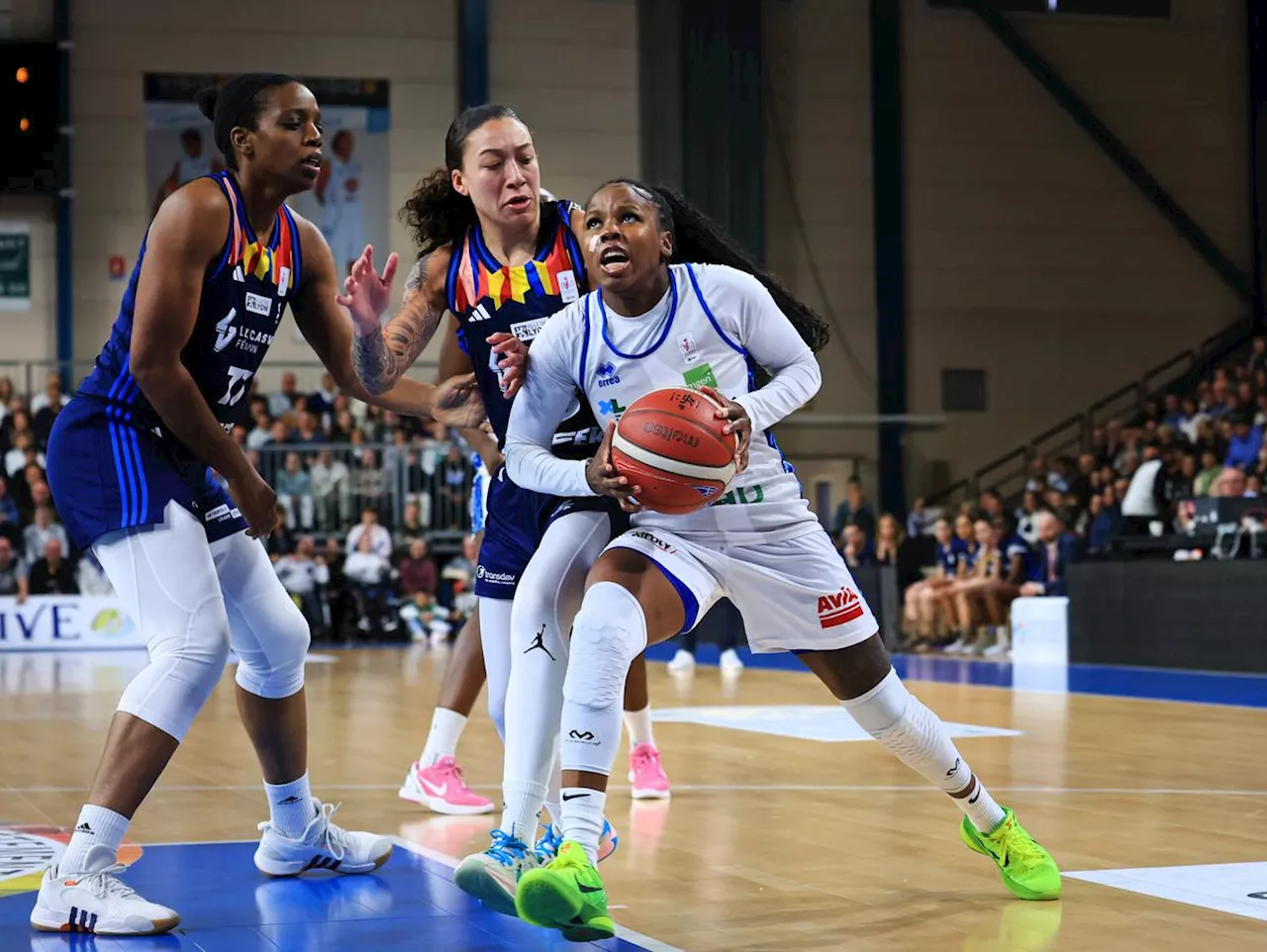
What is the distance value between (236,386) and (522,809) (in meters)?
1.24

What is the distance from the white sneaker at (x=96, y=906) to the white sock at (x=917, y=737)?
1624mm

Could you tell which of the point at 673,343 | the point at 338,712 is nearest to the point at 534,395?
the point at 673,343

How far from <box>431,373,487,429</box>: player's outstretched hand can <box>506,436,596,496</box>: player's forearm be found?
499 millimetres

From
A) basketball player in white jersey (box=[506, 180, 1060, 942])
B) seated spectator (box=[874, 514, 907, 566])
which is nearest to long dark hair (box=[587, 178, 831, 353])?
basketball player in white jersey (box=[506, 180, 1060, 942])

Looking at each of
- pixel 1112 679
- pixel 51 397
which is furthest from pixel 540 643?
pixel 51 397

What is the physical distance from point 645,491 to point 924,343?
1963 centimetres

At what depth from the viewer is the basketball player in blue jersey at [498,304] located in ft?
13.5

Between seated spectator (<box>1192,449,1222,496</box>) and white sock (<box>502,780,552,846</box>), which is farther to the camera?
seated spectator (<box>1192,449,1222,496</box>)

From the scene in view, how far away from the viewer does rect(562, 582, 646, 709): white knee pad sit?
358 centimetres

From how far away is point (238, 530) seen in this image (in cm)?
413

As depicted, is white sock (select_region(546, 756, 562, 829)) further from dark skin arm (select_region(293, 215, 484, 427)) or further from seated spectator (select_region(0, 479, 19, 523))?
seated spectator (select_region(0, 479, 19, 523))

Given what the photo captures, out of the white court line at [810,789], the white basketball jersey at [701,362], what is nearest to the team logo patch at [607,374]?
the white basketball jersey at [701,362]

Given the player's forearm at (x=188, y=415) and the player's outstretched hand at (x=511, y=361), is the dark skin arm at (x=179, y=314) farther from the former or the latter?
the player's outstretched hand at (x=511, y=361)

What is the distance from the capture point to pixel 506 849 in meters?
3.76
